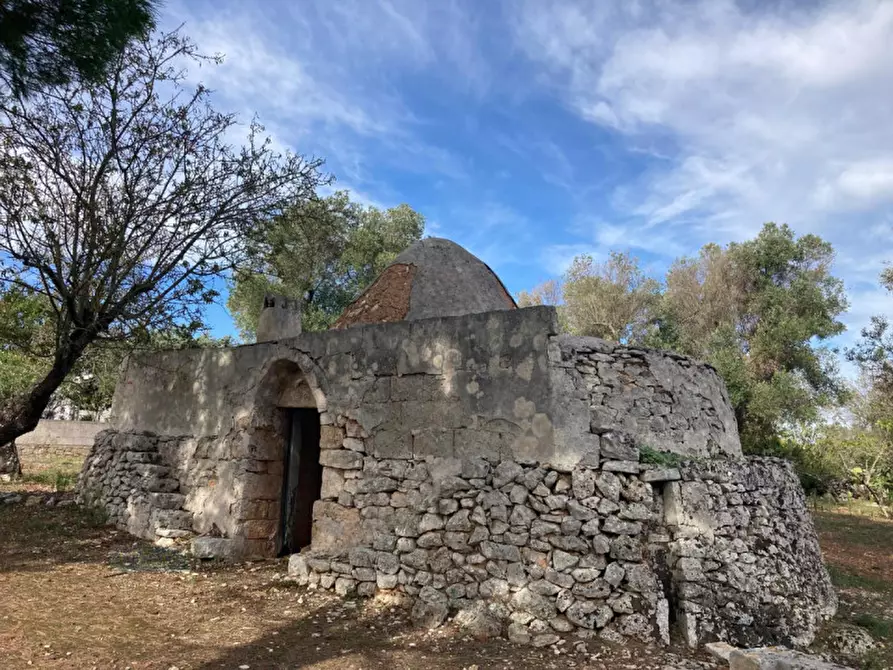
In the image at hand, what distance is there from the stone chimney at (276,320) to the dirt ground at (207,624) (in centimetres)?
316

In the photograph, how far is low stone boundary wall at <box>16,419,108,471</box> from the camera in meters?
19.4

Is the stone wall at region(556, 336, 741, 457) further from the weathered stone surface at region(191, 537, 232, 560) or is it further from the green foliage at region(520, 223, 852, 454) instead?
the green foliage at region(520, 223, 852, 454)

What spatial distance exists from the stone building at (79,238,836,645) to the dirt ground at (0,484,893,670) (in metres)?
0.30

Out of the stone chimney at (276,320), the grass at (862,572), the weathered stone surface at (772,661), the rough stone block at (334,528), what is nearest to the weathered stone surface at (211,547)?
the rough stone block at (334,528)

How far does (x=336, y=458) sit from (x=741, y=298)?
18.5m

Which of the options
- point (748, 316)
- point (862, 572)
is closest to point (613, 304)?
point (748, 316)

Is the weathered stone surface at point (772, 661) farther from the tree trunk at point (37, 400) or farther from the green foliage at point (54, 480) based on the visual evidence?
the green foliage at point (54, 480)

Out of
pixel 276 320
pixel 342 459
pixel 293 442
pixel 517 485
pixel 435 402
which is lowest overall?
pixel 517 485

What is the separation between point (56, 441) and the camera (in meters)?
20.5

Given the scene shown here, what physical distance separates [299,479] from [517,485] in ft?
12.7

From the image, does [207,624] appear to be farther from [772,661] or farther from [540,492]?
[772,661]

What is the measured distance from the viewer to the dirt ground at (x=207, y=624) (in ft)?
15.1

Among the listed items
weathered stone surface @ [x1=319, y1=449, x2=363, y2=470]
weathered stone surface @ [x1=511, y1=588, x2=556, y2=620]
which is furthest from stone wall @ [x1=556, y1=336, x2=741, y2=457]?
weathered stone surface @ [x1=319, y1=449, x2=363, y2=470]

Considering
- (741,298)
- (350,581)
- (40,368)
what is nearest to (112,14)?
(350,581)
